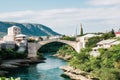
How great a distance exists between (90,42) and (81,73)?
23.0 metres

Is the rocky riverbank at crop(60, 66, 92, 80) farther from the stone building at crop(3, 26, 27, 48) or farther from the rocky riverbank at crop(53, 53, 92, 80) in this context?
the stone building at crop(3, 26, 27, 48)

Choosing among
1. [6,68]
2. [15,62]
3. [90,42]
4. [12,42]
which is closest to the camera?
[6,68]

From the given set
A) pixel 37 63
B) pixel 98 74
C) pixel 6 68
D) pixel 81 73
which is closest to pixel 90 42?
pixel 37 63

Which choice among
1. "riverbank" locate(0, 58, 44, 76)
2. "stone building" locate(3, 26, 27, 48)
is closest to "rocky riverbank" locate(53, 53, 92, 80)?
"riverbank" locate(0, 58, 44, 76)

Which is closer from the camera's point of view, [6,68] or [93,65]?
[93,65]

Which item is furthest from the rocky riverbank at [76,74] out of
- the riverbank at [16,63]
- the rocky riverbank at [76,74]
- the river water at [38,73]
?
the riverbank at [16,63]

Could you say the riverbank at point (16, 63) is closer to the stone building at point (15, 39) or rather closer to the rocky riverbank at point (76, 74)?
the stone building at point (15, 39)

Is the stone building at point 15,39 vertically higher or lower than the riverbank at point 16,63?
higher

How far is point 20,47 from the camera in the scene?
6775 centimetres

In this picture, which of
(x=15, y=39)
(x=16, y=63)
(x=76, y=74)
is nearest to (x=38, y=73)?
(x=76, y=74)

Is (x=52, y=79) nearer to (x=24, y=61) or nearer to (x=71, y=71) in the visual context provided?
(x=71, y=71)

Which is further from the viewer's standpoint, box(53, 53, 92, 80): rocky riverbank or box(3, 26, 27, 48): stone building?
box(3, 26, 27, 48): stone building

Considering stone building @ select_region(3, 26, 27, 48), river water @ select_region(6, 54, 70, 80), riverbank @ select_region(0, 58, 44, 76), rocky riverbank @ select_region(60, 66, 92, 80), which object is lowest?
river water @ select_region(6, 54, 70, 80)

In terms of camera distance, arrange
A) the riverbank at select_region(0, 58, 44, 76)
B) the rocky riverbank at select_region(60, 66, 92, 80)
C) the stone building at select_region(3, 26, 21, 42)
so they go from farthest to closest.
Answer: the stone building at select_region(3, 26, 21, 42) < the riverbank at select_region(0, 58, 44, 76) < the rocky riverbank at select_region(60, 66, 92, 80)
